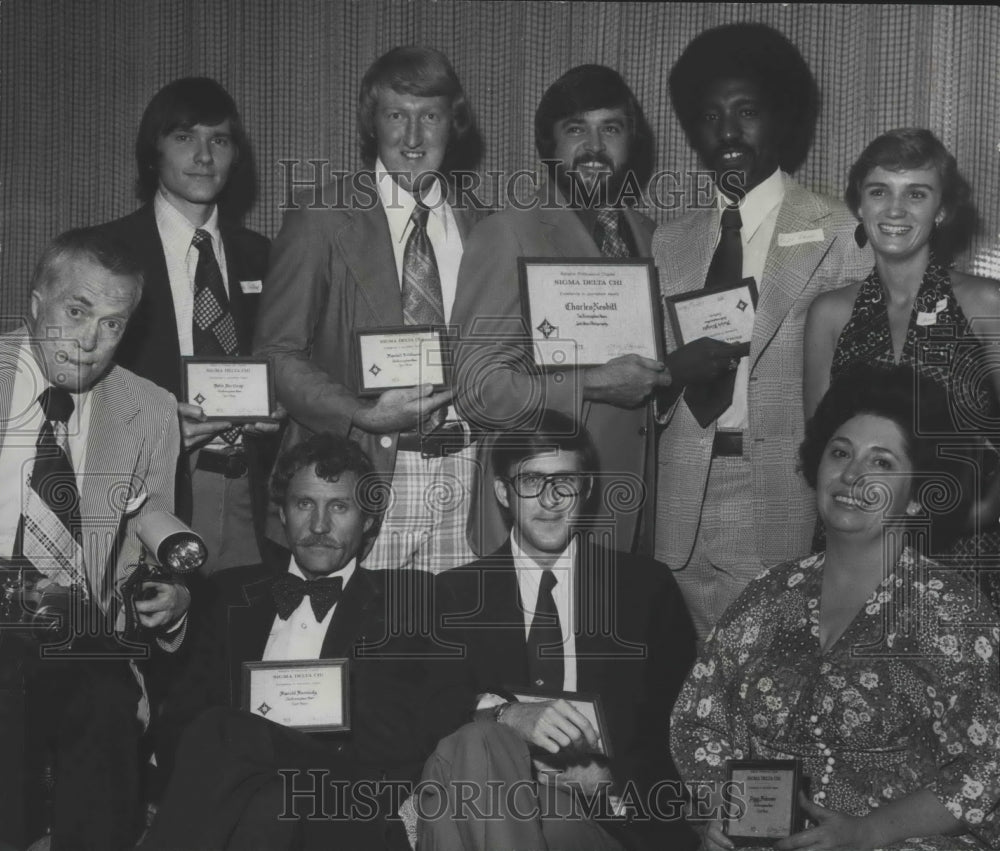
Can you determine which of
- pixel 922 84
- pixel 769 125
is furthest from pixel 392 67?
pixel 922 84

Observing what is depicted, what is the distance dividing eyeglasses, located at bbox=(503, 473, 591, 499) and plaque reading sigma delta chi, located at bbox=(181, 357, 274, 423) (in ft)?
2.05

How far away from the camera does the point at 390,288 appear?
354cm

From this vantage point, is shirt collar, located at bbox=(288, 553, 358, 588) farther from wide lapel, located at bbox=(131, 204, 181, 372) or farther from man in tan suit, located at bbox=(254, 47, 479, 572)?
wide lapel, located at bbox=(131, 204, 181, 372)

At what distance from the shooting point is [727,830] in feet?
9.27

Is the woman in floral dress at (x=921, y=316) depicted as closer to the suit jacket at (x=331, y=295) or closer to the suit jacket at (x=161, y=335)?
the suit jacket at (x=331, y=295)

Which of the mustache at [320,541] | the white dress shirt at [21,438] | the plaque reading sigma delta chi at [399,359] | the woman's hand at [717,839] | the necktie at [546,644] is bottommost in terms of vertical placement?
the woman's hand at [717,839]

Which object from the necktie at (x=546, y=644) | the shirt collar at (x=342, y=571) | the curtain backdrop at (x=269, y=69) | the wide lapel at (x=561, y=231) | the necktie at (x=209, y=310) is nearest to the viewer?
the necktie at (x=546, y=644)

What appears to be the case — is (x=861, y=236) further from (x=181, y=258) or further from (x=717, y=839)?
(x=181, y=258)

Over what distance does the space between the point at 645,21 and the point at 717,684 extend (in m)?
2.08

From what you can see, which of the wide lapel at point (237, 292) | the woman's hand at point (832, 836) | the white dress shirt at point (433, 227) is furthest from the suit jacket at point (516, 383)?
the woman's hand at point (832, 836)

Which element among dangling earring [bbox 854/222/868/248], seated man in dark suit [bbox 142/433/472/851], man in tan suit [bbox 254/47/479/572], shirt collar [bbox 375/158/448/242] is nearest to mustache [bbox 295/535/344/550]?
seated man in dark suit [bbox 142/433/472/851]

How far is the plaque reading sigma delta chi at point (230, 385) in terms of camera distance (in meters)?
3.44

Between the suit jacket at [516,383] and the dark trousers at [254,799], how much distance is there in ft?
2.41

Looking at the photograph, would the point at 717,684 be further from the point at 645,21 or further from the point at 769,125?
the point at 645,21
